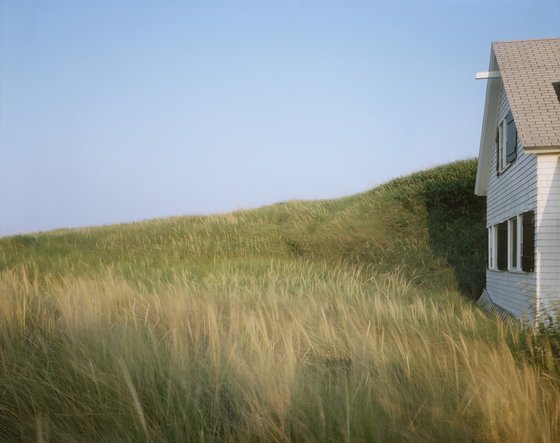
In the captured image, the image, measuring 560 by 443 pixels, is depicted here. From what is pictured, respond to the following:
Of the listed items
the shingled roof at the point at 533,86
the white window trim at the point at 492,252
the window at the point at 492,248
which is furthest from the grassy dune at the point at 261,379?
the window at the point at 492,248

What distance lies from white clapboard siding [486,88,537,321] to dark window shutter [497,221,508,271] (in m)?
0.17

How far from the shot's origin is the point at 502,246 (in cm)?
1555

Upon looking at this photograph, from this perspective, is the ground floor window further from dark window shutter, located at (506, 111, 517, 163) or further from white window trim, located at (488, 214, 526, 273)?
dark window shutter, located at (506, 111, 517, 163)

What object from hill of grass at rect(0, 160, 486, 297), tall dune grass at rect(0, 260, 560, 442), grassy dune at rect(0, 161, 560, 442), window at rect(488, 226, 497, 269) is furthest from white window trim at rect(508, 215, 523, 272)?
tall dune grass at rect(0, 260, 560, 442)

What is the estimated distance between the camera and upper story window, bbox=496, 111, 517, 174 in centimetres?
1392

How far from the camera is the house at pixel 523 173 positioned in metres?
11.5

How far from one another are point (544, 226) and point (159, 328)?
Answer: 9095 millimetres

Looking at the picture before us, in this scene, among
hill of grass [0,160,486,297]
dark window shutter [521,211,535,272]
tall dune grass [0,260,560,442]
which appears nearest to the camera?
tall dune grass [0,260,560,442]

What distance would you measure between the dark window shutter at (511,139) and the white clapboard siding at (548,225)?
224 centimetres

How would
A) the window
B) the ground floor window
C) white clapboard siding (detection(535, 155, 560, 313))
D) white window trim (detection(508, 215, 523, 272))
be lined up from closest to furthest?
white clapboard siding (detection(535, 155, 560, 313))
the ground floor window
white window trim (detection(508, 215, 523, 272))
the window

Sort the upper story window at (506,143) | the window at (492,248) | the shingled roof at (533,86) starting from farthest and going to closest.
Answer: the window at (492,248) < the upper story window at (506,143) < the shingled roof at (533,86)

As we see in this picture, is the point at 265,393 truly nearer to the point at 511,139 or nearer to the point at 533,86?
the point at 533,86

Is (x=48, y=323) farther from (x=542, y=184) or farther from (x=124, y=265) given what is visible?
(x=542, y=184)

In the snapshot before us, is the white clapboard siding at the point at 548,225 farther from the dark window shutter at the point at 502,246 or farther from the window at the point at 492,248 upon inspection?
the window at the point at 492,248
